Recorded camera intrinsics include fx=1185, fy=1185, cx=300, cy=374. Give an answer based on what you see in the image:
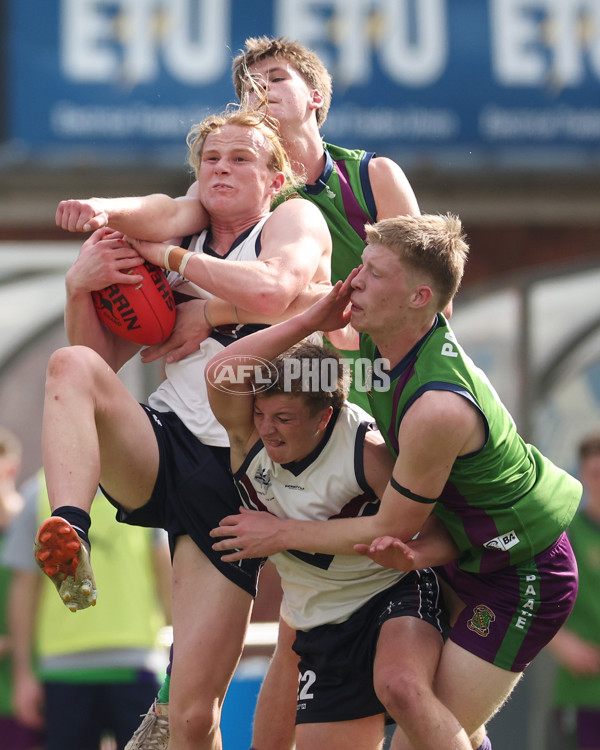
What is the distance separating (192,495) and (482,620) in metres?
1.00

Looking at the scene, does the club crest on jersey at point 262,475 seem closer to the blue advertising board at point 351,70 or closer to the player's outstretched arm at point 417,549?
the player's outstretched arm at point 417,549

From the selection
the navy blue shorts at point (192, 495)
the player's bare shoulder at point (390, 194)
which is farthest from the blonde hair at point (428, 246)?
the navy blue shorts at point (192, 495)

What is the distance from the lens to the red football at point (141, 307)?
12.4 feet

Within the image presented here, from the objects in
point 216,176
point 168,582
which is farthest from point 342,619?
point 168,582

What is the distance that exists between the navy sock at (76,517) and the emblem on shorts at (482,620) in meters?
1.23

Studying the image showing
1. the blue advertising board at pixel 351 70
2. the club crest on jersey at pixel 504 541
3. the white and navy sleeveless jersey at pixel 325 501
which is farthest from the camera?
the blue advertising board at pixel 351 70

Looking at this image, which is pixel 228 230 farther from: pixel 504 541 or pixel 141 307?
pixel 504 541

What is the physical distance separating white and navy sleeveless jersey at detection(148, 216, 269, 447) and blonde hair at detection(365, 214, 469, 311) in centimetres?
48

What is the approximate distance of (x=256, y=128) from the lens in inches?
153

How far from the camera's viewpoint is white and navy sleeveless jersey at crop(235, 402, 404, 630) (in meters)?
3.73

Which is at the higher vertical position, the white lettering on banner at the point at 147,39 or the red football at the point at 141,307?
the white lettering on banner at the point at 147,39

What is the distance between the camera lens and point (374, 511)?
3775mm

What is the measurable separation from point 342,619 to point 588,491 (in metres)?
2.84

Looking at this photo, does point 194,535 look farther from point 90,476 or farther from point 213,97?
point 213,97
